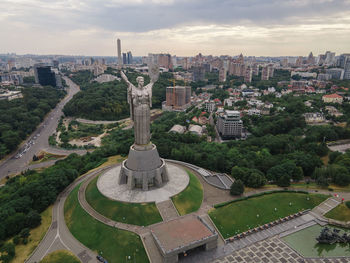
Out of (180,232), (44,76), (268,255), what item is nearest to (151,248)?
(180,232)

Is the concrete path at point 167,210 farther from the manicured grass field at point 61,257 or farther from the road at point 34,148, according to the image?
the road at point 34,148

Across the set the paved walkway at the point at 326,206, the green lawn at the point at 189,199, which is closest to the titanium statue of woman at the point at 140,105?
the green lawn at the point at 189,199

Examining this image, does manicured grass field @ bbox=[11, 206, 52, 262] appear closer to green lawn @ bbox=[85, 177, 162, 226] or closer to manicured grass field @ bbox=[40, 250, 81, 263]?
manicured grass field @ bbox=[40, 250, 81, 263]

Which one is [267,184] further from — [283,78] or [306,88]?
[283,78]

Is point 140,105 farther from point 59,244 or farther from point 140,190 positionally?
point 59,244

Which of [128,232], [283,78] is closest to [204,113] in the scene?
[128,232]
